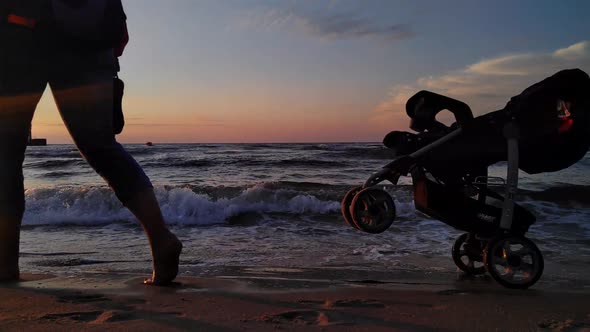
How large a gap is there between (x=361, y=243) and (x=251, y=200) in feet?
12.9

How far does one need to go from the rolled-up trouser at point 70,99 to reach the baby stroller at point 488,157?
124cm

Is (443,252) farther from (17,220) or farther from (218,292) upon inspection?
(17,220)

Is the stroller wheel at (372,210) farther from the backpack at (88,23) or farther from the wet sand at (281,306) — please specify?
the backpack at (88,23)

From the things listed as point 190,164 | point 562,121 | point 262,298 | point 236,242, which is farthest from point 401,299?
point 190,164

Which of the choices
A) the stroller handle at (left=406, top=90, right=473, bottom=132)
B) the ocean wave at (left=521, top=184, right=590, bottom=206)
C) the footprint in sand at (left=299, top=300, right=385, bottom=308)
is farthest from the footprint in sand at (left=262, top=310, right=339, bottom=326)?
the ocean wave at (left=521, top=184, right=590, bottom=206)

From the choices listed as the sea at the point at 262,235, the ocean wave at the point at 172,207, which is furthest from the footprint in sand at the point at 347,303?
the ocean wave at the point at 172,207

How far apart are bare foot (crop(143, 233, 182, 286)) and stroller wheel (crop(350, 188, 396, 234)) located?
0.97 m

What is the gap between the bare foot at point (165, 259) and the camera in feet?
8.12

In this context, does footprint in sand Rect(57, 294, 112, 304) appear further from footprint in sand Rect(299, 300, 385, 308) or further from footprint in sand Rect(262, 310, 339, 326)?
footprint in sand Rect(299, 300, 385, 308)

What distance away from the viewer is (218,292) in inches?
98.0

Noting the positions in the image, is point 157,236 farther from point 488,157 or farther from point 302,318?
point 488,157

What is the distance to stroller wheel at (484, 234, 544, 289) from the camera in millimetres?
2623

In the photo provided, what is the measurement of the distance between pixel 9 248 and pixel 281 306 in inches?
59.1

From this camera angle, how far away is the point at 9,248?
8.20 feet
